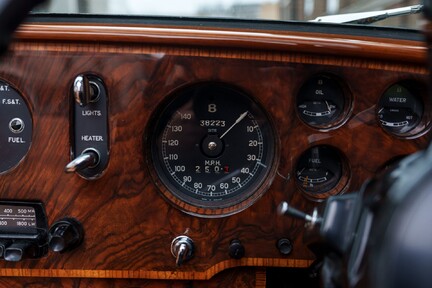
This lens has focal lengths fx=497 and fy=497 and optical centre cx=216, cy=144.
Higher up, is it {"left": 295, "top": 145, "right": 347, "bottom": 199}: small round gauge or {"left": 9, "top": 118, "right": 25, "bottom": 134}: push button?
{"left": 9, "top": 118, "right": 25, "bottom": 134}: push button

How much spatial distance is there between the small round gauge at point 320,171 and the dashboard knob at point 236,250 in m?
0.30

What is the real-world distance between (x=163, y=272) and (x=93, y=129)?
1.84 ft

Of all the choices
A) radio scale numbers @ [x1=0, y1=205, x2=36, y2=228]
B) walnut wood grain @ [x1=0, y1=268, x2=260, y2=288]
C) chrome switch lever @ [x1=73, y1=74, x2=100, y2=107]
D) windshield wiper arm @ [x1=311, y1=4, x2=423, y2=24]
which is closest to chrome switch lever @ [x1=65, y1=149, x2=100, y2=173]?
chrome switch lever @ [x1=73, y1=74, x2=100, y2=107]

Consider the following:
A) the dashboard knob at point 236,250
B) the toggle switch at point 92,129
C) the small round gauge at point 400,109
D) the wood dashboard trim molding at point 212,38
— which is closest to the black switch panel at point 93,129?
the toggle switch at point 92,129

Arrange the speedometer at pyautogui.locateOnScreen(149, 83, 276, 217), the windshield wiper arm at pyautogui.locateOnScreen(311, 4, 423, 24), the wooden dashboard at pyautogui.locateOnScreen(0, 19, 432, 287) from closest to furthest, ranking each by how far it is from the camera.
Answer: the wooden dashboard at pyautogui.locateOnScreen(0, 19, 432, 287) → the speedometer at pyautogui.locateOnScreen(149, 83, 276, 217) → the windshield wiper arm at pyautogui.locateOnScreen(311, 4, 423, 24)

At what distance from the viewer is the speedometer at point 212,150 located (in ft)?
5.78

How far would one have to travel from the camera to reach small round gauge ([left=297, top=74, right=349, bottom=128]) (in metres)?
1.77

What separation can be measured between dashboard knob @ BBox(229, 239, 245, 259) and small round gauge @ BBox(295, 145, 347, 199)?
1.00 feet

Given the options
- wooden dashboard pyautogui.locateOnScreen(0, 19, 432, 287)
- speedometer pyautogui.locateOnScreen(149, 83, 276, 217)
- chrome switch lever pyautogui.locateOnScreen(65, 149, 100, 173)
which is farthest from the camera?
speedometer pyautogui.locateOnScreen(149, 83, 276, 217)

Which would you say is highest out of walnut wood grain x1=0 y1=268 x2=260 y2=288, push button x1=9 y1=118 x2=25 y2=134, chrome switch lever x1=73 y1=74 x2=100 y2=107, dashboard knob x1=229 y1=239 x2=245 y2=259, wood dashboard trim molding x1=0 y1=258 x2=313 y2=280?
chrome switch lever x1=73 y1=74 x2=100 y2=107

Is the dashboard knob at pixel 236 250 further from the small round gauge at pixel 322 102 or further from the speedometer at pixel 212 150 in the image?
the small round gauge at pixel 322 102

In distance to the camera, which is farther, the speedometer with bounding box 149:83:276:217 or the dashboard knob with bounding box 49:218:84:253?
the speedometer with bounding box 149:83:276:217

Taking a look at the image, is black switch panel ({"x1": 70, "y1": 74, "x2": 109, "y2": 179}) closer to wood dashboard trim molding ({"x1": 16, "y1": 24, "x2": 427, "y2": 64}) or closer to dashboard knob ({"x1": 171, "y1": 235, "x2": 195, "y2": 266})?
wood dashboard trim molding ({"x1": 16, "y1": 24, "x2": 427, "y2": 64})

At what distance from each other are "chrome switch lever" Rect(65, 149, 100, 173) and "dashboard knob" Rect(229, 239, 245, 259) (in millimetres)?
547
